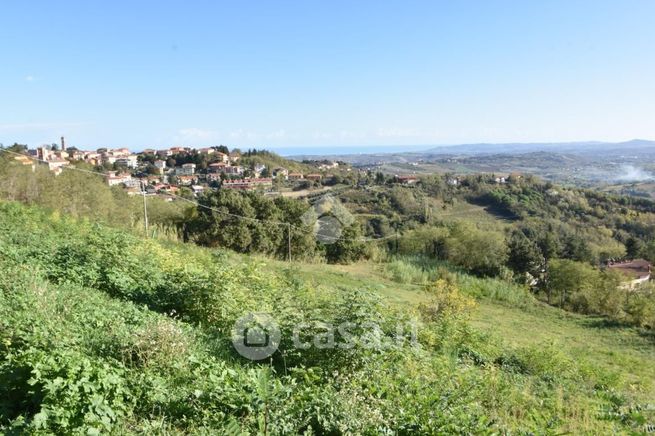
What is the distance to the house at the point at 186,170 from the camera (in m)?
49.4

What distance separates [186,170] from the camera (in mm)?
50812

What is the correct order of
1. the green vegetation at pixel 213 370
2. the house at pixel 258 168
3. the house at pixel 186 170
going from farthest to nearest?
1. the house at pixel 258 168
2. the house at pixel 186 170
3. the green vegetation at pixel 213 370

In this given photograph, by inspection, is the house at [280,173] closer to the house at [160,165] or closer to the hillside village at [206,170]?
A: the hillside village at [206,170]

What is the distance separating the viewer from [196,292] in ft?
19.4

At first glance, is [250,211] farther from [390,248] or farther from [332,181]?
[332,181]

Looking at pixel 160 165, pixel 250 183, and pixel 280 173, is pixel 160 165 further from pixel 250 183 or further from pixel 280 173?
pixel 250 183

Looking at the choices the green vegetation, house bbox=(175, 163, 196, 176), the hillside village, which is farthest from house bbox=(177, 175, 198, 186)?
the green vegetation

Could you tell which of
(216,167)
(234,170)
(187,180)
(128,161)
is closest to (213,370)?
(187,180)

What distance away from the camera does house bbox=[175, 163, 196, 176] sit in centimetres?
4941

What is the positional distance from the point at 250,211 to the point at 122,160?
38.4 m

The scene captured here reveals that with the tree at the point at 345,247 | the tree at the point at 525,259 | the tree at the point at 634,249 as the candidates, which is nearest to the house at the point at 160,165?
the tree at the point at 345,247

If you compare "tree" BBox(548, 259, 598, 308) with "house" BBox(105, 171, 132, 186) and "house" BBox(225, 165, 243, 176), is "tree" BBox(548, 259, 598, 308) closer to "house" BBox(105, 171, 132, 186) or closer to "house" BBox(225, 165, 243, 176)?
"house" BBox(105, 171, 132, 186)

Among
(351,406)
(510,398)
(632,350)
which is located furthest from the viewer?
(632,350)

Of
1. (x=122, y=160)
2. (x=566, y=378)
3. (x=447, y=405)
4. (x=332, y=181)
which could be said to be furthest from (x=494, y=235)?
(x=122, y=160)
